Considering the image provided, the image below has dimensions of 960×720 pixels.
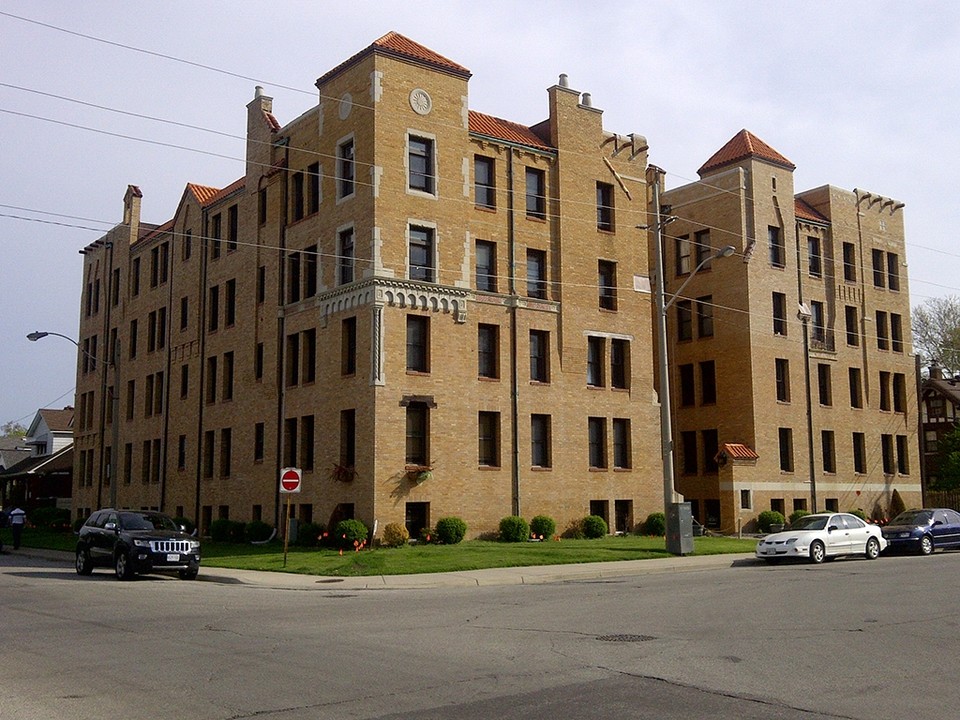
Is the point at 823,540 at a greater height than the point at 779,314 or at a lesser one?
lesser

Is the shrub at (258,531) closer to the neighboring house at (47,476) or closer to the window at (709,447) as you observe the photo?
the window at (709,447)

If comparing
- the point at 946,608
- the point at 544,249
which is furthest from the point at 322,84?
the point at 946,608

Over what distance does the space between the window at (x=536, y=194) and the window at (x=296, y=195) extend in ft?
30.2

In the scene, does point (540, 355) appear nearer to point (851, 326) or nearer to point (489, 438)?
point (489, 438)

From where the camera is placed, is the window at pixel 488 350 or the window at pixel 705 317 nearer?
the window at pixel 488 350

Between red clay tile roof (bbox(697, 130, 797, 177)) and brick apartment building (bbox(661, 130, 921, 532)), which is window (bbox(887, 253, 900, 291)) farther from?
red clay tile roof (bbox(697, 130, 797, 177))

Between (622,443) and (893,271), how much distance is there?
78.5 ft

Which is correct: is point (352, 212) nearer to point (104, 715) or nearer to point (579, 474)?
point (579, 474)

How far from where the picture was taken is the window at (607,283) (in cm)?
4009

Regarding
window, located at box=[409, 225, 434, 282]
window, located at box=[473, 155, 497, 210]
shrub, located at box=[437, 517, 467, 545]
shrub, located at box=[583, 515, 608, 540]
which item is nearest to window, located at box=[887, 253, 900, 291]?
shrub, located at box=[583, 515, 608, 540]

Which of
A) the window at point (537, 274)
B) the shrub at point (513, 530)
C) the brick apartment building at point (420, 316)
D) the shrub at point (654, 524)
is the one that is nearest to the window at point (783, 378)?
the brick apartment building at point (420, 316)

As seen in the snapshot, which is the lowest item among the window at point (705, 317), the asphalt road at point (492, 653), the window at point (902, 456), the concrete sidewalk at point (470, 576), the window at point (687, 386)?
the concrete sidewalk at point (470, 576)

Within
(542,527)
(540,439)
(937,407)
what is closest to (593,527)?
(542,527)

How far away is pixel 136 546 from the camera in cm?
2303
